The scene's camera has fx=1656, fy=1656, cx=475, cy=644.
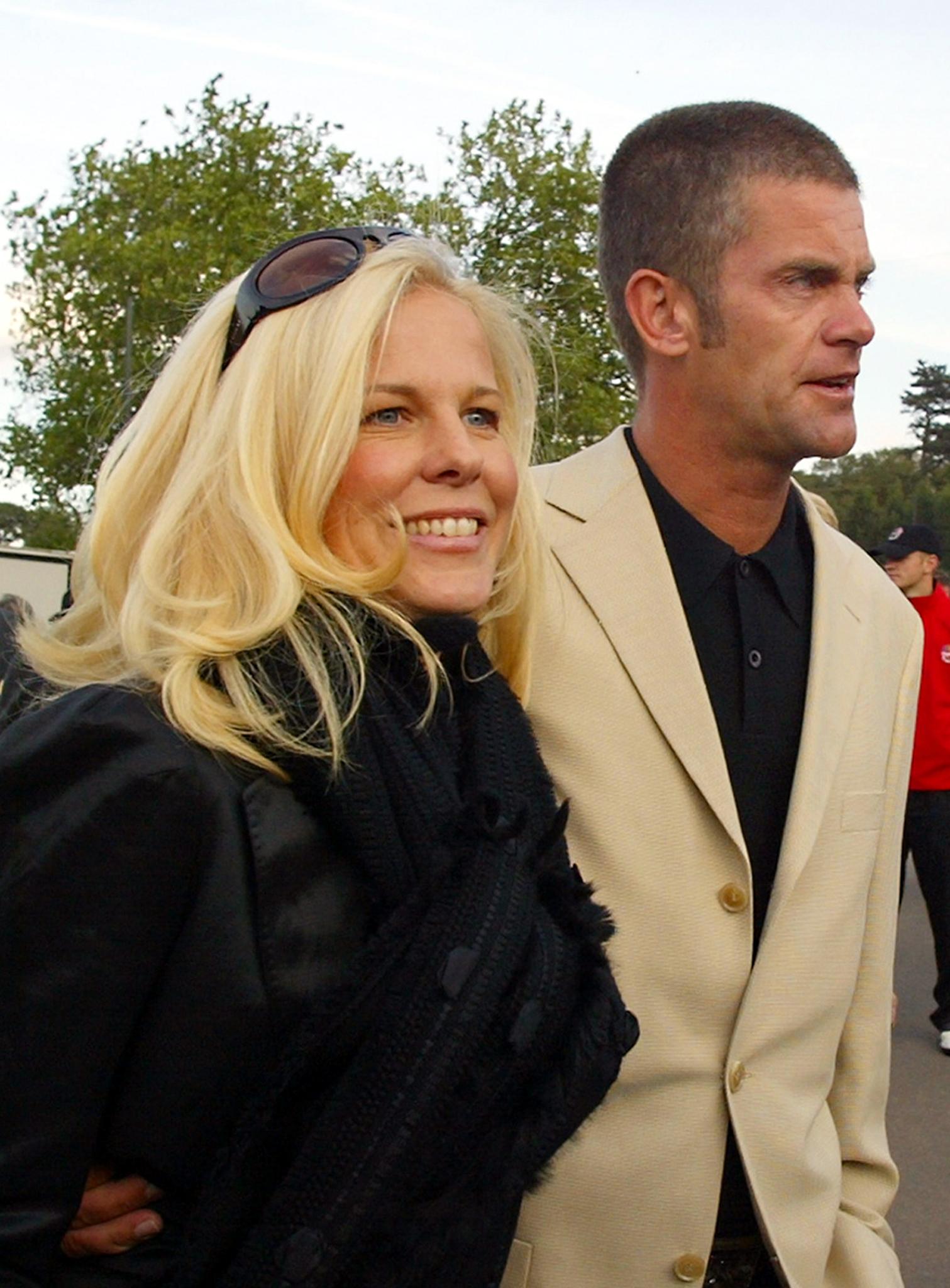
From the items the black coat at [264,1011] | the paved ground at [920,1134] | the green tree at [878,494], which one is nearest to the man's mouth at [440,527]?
the black coat at [264,1011]

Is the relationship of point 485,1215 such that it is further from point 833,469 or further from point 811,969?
point 833,469

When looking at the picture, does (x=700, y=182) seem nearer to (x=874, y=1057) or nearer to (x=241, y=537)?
(x=241, y=537)

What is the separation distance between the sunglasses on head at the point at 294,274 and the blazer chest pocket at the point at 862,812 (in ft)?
3.57

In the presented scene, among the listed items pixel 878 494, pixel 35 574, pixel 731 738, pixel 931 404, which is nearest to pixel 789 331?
pixel 731 738

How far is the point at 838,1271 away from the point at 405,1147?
1.09 m

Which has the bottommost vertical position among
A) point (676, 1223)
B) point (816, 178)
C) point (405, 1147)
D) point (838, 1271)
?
point (838, 1271)

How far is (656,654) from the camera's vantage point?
2.47m

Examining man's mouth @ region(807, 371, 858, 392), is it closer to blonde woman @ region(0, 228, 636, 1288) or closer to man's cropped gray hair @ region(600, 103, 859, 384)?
man's cropped gray hair @ region(600, 103, 859, 384)

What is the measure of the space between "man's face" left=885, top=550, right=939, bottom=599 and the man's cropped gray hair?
512 cm

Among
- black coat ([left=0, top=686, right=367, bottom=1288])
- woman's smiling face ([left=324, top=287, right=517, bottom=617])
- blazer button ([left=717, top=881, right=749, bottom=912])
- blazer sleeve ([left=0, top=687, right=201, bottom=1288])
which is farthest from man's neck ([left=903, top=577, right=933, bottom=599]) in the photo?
blazer sleeve ([left=0, top=687, right=201, bottom=1288])

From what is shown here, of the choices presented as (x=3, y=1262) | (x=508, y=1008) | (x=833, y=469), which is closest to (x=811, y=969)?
(x=508, y=1008)

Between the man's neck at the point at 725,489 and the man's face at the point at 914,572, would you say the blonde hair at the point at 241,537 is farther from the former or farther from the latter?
the man's face at the point at 914,572

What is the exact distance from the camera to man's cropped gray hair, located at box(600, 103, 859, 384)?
9.18 ft

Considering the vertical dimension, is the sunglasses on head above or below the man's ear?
below
